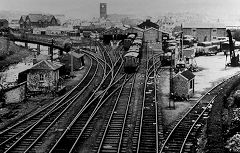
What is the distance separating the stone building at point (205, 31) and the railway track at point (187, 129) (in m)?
50.6

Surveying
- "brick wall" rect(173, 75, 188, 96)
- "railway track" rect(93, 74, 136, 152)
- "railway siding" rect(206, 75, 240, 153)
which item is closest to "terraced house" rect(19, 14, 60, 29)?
"railway track" rect(93, 74, 136, 152)

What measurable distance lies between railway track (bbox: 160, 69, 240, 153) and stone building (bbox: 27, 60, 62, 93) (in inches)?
505

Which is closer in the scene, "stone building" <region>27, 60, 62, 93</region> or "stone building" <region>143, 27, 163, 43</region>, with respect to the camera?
"stone building" <region>27, 60, 62, 93</region>

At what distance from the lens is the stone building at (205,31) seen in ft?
249

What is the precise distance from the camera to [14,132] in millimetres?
20219

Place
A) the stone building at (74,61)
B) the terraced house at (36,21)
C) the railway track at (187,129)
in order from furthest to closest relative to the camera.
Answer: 1. the terraced house at (36,21)
2. the stone building at (74,61)
3. the railway track at (187,129)

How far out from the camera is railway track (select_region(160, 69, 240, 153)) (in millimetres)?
17547

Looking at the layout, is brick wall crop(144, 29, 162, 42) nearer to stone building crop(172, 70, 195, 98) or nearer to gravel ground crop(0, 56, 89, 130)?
gravel ground crop(0, 56, 89, 130)

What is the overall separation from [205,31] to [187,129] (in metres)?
59.3

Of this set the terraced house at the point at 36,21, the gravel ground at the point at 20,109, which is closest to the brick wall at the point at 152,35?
the gravel ground at the point at 20,109

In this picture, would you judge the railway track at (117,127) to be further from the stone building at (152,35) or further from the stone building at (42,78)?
the stone building at (152,35)

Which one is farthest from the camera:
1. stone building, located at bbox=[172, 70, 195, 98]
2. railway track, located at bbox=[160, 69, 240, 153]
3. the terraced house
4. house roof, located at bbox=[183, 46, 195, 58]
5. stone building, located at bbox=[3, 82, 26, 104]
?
the terraced house

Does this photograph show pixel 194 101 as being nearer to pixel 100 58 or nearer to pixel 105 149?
pixel 105 149

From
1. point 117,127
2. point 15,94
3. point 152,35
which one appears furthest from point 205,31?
point 117,127
